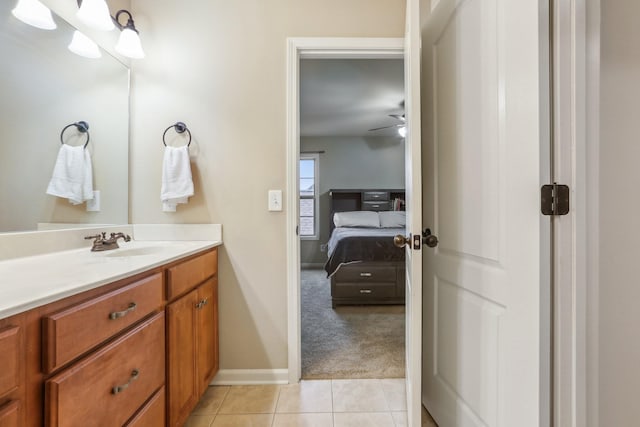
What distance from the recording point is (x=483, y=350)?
3.42 ft

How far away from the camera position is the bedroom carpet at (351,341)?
186 cm

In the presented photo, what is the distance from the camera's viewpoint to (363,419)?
144 cm

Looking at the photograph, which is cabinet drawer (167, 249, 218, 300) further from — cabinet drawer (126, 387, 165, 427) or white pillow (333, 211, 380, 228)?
white pillow (333, 211, 380, 228)

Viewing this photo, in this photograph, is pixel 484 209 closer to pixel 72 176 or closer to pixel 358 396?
pixel 358 396

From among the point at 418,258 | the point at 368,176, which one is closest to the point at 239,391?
the point at 418,258

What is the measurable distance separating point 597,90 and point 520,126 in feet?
0.58

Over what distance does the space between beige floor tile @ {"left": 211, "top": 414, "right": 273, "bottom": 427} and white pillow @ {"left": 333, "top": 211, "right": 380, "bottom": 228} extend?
123 inches

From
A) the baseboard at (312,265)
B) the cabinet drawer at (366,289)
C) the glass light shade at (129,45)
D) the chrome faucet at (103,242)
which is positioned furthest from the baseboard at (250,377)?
the baseboard at (312,265)

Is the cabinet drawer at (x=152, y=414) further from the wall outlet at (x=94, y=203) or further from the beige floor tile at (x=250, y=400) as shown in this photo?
the wall outlet at (x=94, y=203)

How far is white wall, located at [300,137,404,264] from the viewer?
211 inches

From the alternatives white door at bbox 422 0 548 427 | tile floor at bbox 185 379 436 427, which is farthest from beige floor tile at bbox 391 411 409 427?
white door at bbox 422 0 548 427

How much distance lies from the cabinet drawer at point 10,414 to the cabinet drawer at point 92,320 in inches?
3.0

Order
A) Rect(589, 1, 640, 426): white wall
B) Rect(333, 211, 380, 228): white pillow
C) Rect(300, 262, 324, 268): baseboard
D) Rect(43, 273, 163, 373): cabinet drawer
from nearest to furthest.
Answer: Rect(43, 273, 163, 373): cabinet drawer < Rect(589, 1, 640, 426): white wall < Rect(333, 211, 380, 228): white pillow < Rect(300, 262, 324, 268): baseboard

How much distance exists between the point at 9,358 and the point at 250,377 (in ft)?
4.45
